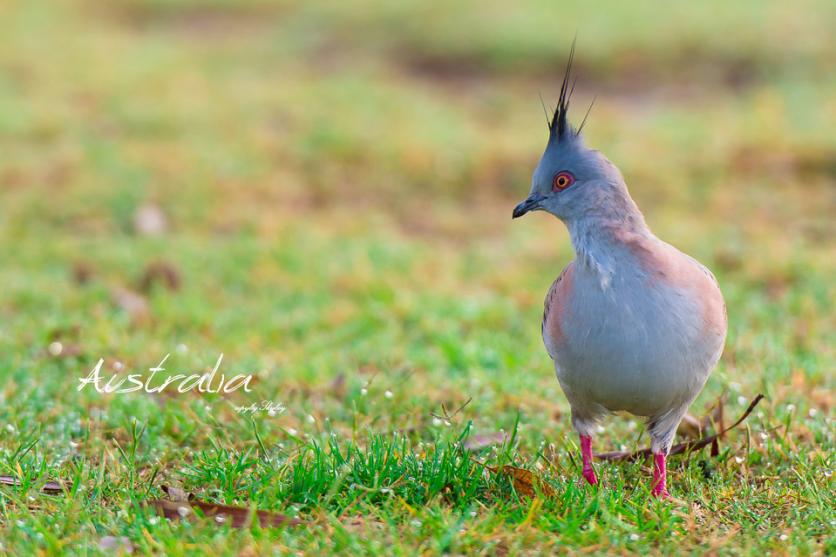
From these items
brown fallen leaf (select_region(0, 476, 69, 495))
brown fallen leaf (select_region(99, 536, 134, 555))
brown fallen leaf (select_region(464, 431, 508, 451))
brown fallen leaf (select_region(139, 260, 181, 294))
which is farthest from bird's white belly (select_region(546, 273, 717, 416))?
brown fallen leaf (select_region(139, 260, 181, 294))

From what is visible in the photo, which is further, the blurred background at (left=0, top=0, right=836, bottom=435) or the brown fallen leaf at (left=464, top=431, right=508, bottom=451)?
the blurred background at (left=0, top=0, right=836, bottom=435)

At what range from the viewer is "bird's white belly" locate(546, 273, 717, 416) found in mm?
3137

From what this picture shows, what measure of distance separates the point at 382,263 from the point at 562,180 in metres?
3.30

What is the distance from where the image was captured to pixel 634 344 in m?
3.13

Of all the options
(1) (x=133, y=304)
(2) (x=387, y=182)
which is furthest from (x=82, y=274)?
Result: (2) (x=387, y=182)

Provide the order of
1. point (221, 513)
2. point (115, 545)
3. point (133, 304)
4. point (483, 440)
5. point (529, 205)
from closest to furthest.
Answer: point (115, 545) → point (221, 513) → point (529, 205) → point (483, 440) → point (133, 304)

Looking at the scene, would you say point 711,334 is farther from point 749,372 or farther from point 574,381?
point 749,372

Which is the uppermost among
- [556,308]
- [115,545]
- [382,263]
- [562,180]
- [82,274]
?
[562,180]

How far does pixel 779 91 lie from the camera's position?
9.97 m

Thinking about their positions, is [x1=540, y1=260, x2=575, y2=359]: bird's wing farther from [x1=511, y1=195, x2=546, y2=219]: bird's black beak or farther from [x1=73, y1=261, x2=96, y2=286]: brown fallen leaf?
[x1=73, y1=261, x2=96, y2=286]: brown fallen leaf

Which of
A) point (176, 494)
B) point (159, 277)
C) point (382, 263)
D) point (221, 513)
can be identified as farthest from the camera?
point (382, 263)

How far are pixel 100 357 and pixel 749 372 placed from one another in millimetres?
2964

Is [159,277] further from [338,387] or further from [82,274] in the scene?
[338,387]

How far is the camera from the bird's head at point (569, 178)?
3430 millimetres
